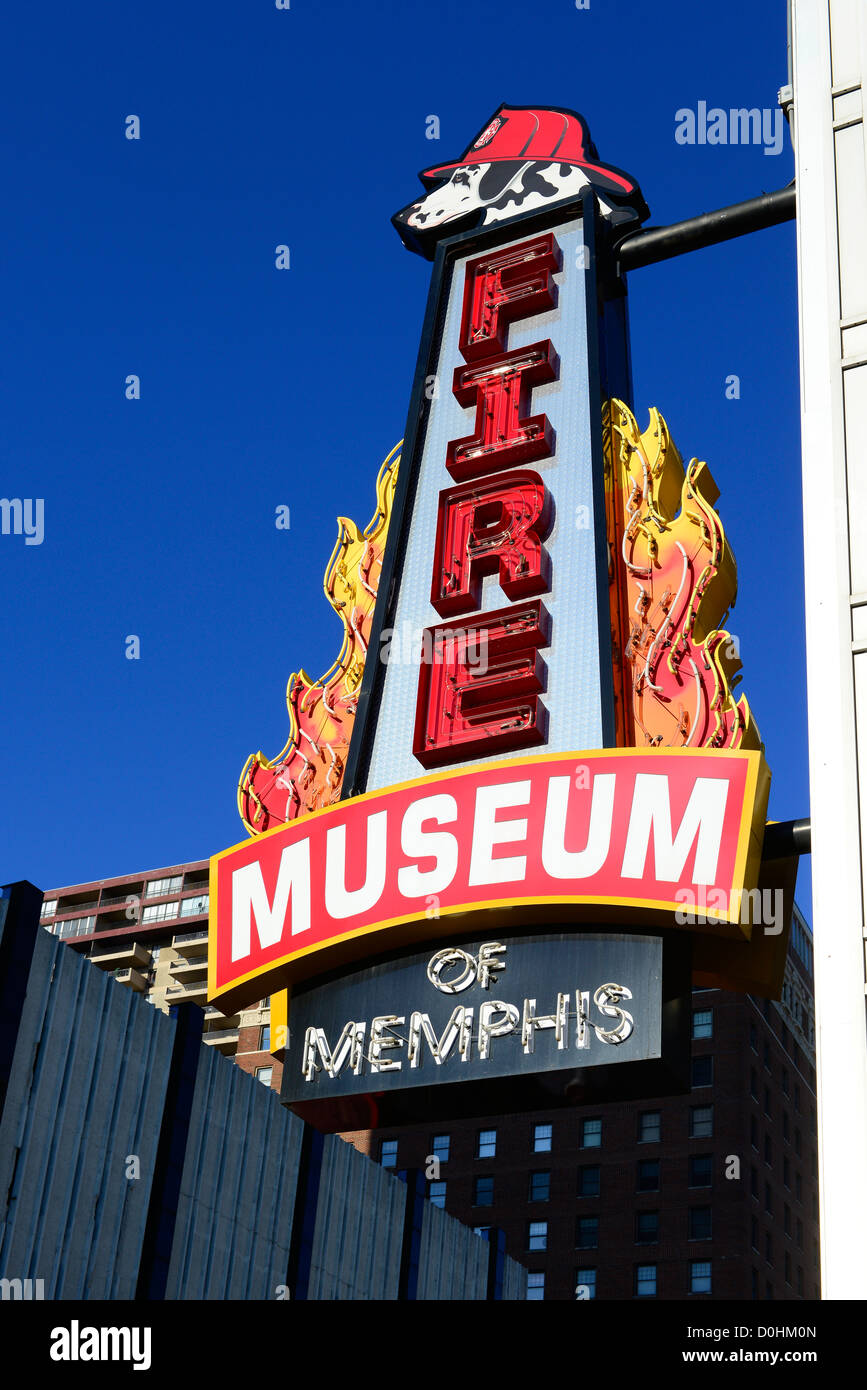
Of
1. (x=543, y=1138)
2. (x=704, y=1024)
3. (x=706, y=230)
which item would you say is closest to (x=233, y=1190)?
(x=706, y=230)

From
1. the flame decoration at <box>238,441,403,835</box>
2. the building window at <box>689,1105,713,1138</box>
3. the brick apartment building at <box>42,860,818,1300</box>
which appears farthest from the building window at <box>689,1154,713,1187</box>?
the flame decoration at <box>238,441,403,835</box>

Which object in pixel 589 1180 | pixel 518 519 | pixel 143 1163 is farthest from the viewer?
pixel 589 1180

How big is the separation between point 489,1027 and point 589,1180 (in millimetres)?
65662

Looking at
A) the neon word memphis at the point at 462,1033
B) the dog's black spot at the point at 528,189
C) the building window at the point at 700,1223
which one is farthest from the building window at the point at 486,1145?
the neon word memphis at the point at 462,1033

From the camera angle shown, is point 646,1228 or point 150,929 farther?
point 150,929

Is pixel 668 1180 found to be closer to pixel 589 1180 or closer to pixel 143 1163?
pixel 589 1180

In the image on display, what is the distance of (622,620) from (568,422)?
12.0 feet

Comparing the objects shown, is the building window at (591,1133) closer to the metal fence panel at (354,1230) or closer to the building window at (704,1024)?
the building window at (704,1024)

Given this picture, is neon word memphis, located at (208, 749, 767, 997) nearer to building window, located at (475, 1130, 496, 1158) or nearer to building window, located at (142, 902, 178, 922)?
building window, located at (475, 1130, 496, 1158)

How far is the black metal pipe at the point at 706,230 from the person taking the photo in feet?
74.6

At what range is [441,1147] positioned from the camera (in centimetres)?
8569

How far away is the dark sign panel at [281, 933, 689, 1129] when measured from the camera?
696 inches
